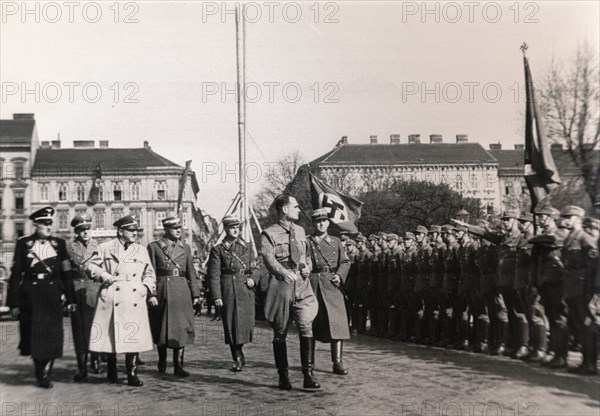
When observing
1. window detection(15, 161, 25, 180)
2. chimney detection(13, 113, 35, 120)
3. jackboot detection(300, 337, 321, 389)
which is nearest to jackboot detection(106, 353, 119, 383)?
jackboot detection(300, 337, 321, 389)

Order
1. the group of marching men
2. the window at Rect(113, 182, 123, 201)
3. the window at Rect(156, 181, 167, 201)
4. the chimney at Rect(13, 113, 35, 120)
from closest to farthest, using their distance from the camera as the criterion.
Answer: the group of marching men → the chimney at Rect(13, 113, 35, 120) → the window at Rect(113, 182, 123, 201) → the window at Rect(156, 181, 167, 201)

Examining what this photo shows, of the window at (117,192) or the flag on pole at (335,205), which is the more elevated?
the window at (117,192)

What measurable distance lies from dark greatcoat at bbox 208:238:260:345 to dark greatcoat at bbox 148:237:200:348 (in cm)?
34

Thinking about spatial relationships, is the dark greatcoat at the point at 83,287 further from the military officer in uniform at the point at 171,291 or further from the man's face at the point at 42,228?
the man's face at the point at 42,228

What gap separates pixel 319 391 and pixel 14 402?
113 inches

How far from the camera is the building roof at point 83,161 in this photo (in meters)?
12.6

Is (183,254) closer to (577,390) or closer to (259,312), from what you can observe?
(577,390)

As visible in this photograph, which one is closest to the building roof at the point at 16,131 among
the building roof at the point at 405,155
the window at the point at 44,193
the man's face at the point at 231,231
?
the window at the point at 44,193

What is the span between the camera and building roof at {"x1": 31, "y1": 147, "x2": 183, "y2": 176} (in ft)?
41.4

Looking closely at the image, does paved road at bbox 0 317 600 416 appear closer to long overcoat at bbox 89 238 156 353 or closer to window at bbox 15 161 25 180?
long overcoat at bbox 89 238 156 353

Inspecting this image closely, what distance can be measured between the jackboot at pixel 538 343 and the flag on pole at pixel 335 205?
21.6 feet

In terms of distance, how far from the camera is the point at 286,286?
7578mm

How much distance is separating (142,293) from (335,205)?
803 cm

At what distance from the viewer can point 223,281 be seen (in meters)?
9.45
